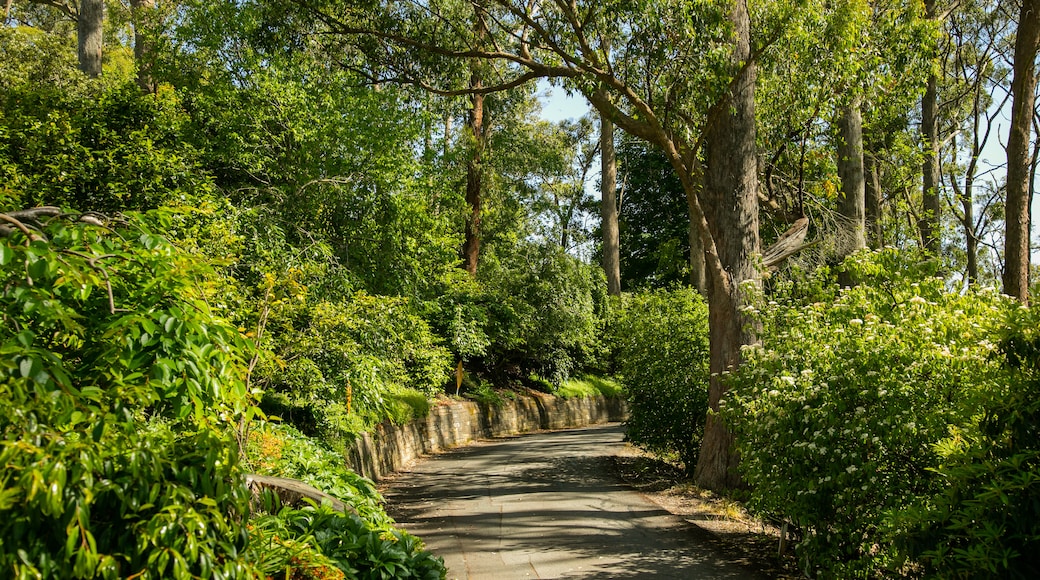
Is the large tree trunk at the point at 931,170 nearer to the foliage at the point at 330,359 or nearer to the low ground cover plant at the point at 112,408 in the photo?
the foliage at the point at 330,359

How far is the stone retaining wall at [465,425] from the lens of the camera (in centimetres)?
1602

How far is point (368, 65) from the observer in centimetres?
1442

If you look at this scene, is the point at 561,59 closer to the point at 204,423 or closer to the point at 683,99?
the point at 683,99

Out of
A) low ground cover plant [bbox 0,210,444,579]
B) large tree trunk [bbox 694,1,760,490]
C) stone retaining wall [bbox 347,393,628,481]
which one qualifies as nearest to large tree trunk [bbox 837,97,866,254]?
large tree trunk [bbox 694,1,760,490]

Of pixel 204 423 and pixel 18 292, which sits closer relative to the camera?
pixel 18 292

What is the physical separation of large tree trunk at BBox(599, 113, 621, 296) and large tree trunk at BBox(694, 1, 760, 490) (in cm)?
1689

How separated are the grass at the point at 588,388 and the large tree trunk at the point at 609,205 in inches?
155

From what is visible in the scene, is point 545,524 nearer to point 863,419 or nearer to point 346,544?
point 863,419

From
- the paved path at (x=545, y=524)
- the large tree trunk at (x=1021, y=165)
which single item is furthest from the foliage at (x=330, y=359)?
the large tree trunk at (x=1021, y=165)

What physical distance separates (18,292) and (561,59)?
11.2 m

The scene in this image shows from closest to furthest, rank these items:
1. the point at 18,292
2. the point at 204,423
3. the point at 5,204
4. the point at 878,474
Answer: the point at 18,292
the point at 204,423
the point at 5,204
the point at 878,474

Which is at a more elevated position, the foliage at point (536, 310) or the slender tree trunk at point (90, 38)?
the slender tree trunk at point (90, 38)

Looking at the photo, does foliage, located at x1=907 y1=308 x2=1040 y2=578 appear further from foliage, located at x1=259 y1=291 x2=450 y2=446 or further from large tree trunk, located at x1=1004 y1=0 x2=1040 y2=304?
large tree trunk, located at x1=1004 y1=0 x2=1040 y2=304

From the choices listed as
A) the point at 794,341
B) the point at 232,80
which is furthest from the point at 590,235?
the point at 794,341
